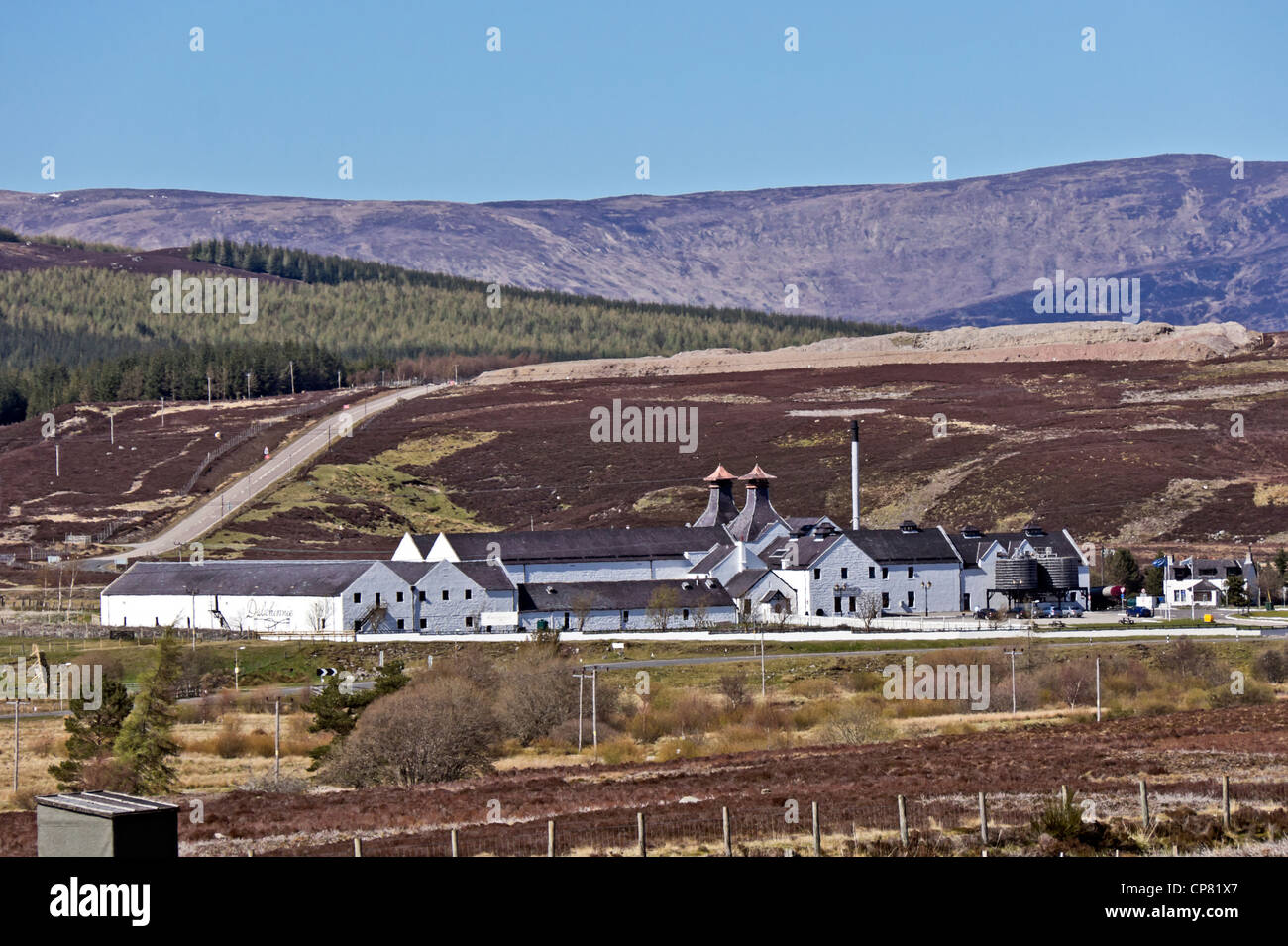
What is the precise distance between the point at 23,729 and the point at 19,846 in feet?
89.3

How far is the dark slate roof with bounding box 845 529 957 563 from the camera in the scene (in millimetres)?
87188

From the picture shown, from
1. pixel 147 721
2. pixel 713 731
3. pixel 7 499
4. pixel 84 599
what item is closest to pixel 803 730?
pixel 713 731

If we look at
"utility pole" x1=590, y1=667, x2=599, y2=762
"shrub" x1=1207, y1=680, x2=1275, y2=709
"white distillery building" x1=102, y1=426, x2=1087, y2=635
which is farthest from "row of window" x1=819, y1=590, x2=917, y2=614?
"shrub" x1=1207, y1=680, x2=1275, y2=709

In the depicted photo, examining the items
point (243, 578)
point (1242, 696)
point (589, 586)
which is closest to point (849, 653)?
point (1242, 696)

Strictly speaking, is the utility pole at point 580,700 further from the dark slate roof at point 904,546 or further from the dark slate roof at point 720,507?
the dark slate roof at point 720,507

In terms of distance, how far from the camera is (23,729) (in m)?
55.5

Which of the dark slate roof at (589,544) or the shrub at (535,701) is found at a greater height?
the dark slate roof at (589,544)

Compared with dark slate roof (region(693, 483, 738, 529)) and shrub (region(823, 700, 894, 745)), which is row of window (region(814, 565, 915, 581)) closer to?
dark slate roof (region(693, 483, 738, 529))

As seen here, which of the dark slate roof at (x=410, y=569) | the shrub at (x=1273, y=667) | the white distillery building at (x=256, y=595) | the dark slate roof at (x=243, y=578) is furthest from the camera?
the dark slate roof at (x=410, y=569)

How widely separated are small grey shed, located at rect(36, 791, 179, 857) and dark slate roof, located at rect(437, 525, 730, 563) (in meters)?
75.3

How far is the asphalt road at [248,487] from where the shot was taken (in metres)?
115

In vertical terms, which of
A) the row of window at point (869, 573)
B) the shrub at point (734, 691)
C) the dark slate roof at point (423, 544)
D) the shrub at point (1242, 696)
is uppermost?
the dark slate roof at point (423, 544)

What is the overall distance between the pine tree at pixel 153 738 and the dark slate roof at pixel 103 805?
90.6 feet

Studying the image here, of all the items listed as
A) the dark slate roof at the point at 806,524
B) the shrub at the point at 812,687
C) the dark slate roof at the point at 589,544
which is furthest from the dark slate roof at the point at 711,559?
the shrub at the point at 812,687
